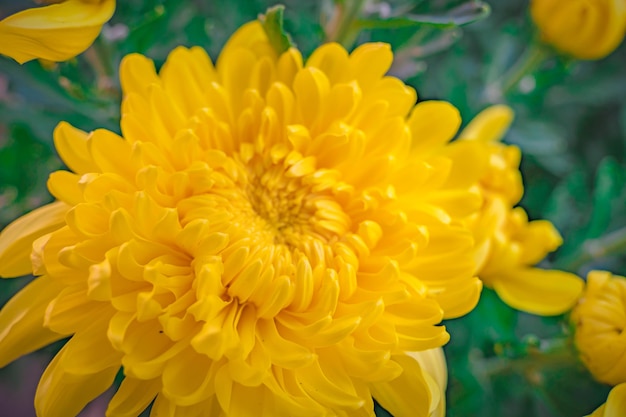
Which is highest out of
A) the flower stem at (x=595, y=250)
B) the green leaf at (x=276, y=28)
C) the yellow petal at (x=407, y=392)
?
the green leaf at (x=276, y=28)

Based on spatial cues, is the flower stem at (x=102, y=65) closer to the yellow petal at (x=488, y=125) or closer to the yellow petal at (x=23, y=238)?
the yellow petal at (x=23, y=238)

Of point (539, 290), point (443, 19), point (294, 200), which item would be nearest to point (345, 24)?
point (443, 19)

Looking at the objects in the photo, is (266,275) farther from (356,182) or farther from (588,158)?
(588,158)

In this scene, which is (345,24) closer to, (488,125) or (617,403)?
(488,125)

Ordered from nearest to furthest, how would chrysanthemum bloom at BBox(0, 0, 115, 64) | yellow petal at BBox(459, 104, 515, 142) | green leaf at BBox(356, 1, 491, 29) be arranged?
chrysanthemum bloom at BBox(0, 0, 115, 64)
green leaf at BBox(356, 1, 491, 29)
yellow petal at BBox(459, 104, 515, 142)

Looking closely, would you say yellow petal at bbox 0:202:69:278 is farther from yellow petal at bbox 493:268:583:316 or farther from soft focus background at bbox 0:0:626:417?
yellow petal at bbox 493:268:583:316

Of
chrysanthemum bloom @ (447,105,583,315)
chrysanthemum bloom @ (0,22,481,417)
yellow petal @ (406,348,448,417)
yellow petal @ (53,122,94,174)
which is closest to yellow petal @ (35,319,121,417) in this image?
chrysanthemum bloom @ (0,22,481,417)

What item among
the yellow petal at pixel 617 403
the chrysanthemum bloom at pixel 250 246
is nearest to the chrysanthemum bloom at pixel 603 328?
the yellow petal at pixel 617 403
